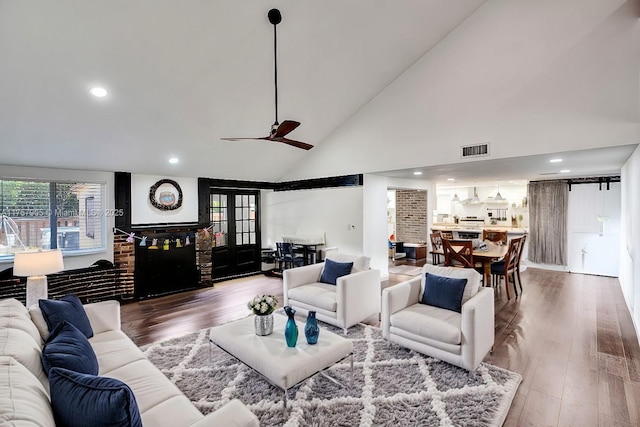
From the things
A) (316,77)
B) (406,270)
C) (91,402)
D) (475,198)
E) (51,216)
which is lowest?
(406,270)

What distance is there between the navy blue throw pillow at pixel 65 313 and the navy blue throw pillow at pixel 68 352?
377 mm

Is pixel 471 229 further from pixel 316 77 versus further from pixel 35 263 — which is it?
pixel 35 263

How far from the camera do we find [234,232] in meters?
7.43

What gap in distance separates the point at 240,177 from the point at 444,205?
22.5 feet

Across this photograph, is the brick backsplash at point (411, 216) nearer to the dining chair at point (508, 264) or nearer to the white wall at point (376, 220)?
the white wall at point (376, 220)

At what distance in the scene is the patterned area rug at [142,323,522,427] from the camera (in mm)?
2379

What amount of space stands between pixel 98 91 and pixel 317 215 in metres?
4.52

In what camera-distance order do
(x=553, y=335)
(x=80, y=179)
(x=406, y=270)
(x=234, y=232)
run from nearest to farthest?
(x=553, y=335) → (x=80, y=179) → (x=234, y=232) → (x=406, y=270)

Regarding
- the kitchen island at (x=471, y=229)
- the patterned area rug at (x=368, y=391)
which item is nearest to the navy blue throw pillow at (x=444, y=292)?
the patterned area rug at (x=368, y=391)

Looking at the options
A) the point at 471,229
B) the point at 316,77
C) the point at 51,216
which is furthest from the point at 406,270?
the point at 51,216

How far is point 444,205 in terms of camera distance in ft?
34.7

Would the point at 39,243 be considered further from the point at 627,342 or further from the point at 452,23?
the point at 627,342

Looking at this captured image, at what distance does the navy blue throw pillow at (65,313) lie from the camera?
8.21ft

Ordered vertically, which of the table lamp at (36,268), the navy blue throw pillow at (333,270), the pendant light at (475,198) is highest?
the pendant light at (475,198)
